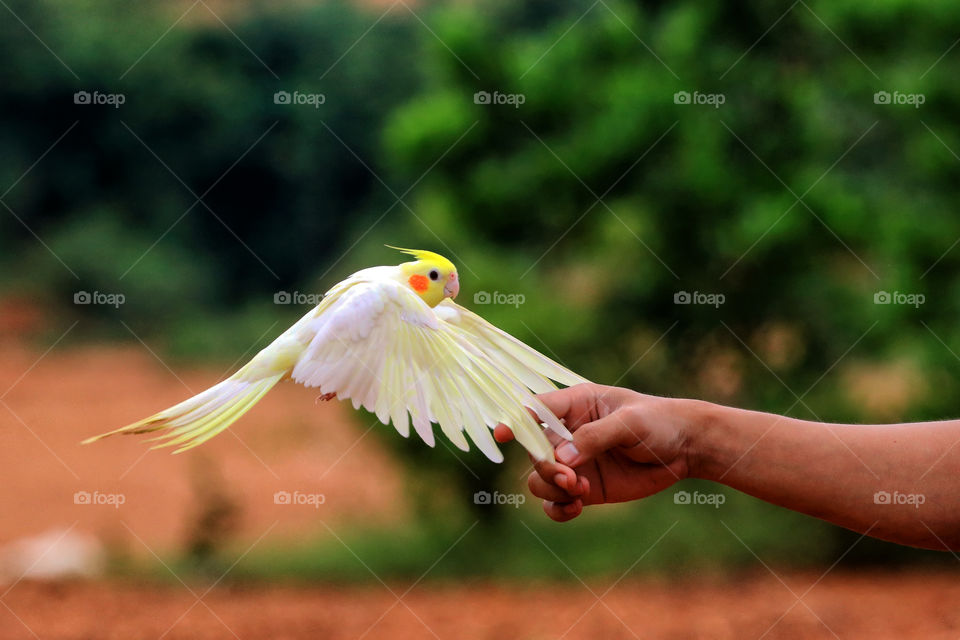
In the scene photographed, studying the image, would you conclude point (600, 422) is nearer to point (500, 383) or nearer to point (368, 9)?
point (500, 383)

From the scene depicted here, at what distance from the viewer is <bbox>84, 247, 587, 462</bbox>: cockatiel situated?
1.78 meters

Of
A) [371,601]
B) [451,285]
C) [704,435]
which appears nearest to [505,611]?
[371,601]

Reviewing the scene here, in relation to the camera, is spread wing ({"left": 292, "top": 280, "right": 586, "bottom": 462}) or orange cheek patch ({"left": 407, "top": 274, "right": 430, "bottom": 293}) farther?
orange cheek patch ({"left": 407, "top": 274, "right": 430, "bottom": 293})

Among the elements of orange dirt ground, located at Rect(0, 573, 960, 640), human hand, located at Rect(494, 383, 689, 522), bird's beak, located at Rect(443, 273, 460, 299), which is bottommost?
orange dirt ground, located at Rect(0, 573, 960, 640)

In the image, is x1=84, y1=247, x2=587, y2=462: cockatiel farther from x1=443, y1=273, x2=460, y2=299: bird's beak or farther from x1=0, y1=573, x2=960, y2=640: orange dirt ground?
x1=0, y1=573, x2=960, y2=640: orange dirt ground

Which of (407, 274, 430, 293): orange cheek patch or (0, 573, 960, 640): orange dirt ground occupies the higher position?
(407, 274, 430, 293): orange cheek patch

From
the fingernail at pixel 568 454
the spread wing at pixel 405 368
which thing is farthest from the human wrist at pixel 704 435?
the spread wing at pixel 405 368

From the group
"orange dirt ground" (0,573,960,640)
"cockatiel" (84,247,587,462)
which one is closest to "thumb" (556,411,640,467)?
"cockatiel" (84,247,587,462)

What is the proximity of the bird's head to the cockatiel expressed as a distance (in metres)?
0.03

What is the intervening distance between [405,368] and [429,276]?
22 centimetres

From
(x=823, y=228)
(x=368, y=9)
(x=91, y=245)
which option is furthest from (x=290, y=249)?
(x=823, y=228)

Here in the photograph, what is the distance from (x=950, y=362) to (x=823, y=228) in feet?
2.93

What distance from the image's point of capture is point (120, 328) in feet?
38.7

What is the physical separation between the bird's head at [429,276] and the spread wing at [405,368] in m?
0.06
